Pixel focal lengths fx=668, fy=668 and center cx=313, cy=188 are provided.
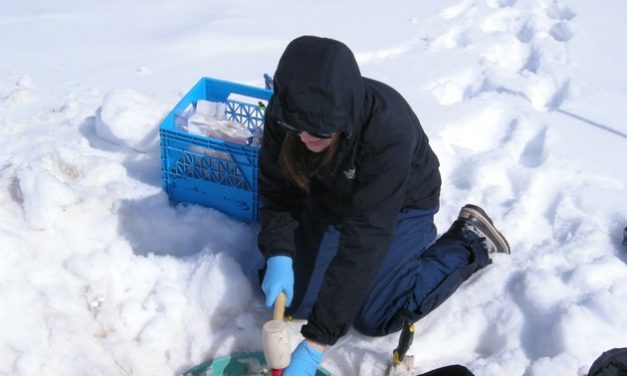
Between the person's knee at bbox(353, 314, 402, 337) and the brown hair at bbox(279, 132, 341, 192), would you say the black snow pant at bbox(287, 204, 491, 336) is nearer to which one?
the person's knee at bbox(353, 314, 402, 337)

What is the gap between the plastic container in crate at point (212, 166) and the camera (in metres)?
2.47

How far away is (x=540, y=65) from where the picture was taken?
3688 millimetres

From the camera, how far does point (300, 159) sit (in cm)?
204

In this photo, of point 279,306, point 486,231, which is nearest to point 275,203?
Answer: point 279,306

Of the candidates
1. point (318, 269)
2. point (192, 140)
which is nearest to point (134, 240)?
point (192, 140)

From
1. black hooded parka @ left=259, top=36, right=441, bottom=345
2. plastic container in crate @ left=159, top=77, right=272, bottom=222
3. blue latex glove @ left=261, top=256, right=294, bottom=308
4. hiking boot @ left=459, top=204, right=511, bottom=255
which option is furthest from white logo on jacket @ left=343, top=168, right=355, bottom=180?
hiking boot @ left=459, top=204, right=511, bottom=255

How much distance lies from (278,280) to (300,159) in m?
0.39

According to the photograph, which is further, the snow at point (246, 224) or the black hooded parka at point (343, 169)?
the snow at point (246, 224)

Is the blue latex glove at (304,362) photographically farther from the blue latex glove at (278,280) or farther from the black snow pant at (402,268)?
the black snow pant at (402,268)

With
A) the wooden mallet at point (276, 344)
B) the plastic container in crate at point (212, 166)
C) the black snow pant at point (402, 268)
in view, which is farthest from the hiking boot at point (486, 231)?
the wooden mallet at point (276, 344)

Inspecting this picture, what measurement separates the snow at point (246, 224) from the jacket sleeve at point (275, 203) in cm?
22

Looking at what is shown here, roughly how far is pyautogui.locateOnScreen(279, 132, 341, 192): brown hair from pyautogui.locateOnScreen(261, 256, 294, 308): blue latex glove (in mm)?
267

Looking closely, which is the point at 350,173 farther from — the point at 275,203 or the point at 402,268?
the point at 402,268

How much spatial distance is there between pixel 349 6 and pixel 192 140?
96.6 inches
